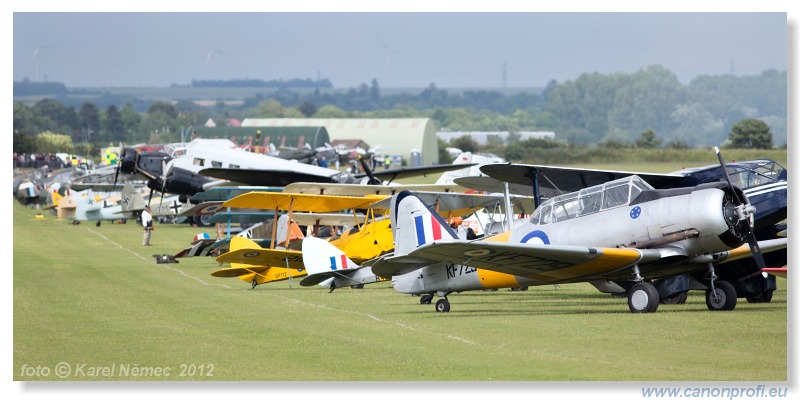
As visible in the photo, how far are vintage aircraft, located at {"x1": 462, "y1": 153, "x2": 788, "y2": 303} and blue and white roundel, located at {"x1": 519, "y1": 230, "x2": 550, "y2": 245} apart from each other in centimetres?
152

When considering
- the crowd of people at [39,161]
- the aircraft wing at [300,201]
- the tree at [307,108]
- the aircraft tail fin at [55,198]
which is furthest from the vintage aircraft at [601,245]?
the tree at [307,108]

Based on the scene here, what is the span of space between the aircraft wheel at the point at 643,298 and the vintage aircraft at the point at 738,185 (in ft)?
4.43

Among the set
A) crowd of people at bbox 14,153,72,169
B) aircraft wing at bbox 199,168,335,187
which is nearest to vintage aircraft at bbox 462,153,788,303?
aircraft wing at bbox 199,168,335,187

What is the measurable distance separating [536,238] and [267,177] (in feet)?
68.0

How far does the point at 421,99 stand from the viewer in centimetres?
17338

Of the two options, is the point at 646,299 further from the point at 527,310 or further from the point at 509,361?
the point at 509,361

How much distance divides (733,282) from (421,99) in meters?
159

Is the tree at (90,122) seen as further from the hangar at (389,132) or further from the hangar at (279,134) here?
the hangar at (389,132)

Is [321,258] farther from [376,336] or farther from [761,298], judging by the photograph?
[761,298]

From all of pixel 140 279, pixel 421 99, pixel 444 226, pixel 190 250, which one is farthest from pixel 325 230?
pixel 421 99

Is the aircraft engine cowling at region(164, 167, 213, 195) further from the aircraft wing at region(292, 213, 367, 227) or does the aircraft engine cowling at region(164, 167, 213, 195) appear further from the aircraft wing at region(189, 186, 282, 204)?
the aircraft wing at region(292, 213, 367, 227)

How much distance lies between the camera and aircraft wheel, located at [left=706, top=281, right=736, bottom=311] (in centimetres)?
1430

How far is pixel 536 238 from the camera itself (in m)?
14.7

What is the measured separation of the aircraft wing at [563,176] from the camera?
17.2 meters
